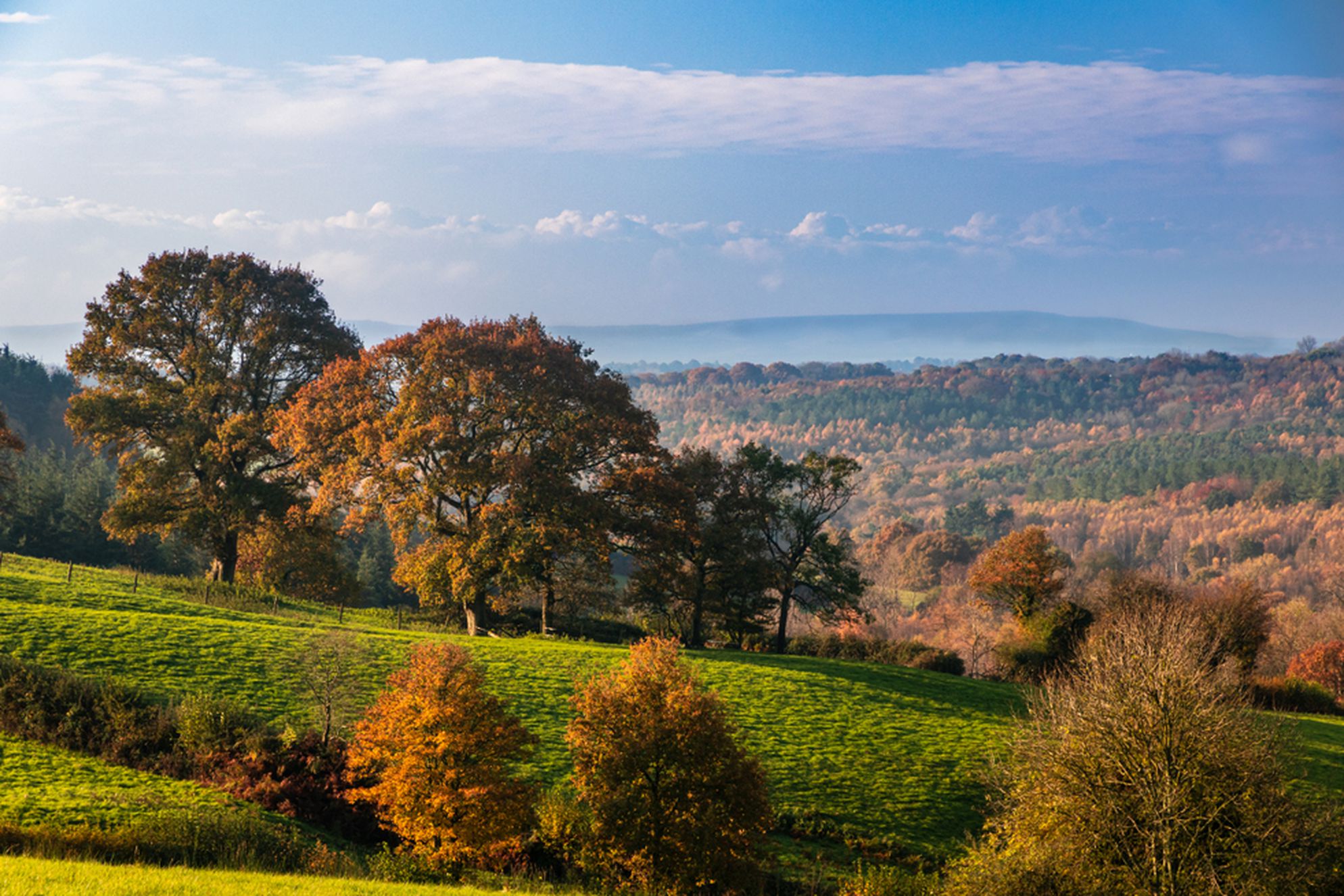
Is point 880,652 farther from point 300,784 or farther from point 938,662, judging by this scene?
point 300,784

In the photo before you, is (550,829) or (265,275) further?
(265,275)

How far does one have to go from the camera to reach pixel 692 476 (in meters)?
50.7

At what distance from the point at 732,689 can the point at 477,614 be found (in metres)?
15.0

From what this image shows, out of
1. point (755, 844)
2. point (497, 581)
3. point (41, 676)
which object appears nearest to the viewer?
point (755, 844)

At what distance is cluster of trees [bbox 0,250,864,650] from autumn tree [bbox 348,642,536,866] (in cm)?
1793

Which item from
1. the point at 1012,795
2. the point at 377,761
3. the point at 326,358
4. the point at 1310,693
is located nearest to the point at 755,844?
the point at 1012,795

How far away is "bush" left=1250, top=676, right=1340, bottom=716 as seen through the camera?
5375 centimetres

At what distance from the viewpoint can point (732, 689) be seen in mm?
36125

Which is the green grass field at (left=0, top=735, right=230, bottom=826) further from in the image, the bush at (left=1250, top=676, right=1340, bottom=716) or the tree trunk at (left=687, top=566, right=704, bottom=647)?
the bush at (left=1250, top=676, right=1340, bottom=716)

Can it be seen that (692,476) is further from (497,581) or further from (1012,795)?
(1012,795)

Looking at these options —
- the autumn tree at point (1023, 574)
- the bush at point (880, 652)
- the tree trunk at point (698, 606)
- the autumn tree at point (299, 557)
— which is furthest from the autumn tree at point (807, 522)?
the autumn tree at point (299, 557)

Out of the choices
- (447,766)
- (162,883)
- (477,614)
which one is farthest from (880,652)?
(162,883)

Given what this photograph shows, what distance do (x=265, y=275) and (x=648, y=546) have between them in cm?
2638

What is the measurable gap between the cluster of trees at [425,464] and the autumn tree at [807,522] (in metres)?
0.15
